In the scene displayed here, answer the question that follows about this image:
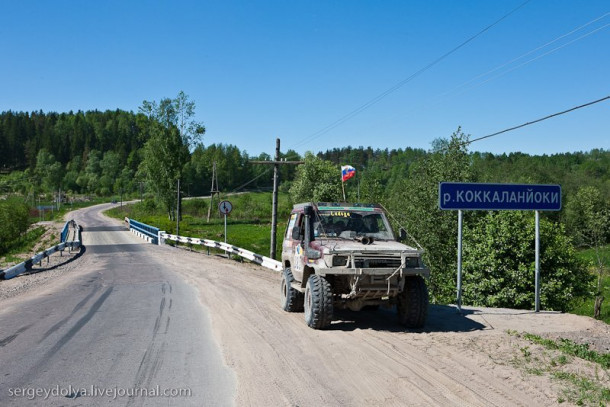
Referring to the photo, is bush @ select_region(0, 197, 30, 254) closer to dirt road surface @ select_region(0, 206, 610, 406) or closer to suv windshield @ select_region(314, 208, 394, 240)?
dirt road surface @ select_region(0, 206, 610, 406)

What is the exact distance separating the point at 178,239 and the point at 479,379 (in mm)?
28688

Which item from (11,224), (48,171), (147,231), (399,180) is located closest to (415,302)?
(147,231)

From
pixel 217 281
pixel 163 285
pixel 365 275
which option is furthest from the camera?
pixel 217 281

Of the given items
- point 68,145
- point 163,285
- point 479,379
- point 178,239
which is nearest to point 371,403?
point 479,379

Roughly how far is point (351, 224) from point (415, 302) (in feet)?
6.98

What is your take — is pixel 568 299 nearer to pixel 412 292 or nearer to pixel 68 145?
pixel 412 292

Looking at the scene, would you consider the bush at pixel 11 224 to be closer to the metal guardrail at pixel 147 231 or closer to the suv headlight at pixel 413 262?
the metal guardrail at pixel 147 231

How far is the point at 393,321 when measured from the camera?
9.84 metres

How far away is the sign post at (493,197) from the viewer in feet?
36.7

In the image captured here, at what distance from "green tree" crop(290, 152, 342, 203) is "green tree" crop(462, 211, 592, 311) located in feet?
177

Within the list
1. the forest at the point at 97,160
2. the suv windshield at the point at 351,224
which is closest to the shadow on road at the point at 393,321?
the suv windshield at the point at 351,224

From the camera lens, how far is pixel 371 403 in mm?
5281

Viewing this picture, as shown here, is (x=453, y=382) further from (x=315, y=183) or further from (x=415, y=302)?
(x=315, y=183)

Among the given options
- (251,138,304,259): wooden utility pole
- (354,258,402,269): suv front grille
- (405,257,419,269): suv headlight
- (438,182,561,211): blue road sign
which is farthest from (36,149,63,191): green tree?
(405,257,419,269): suv headlight
